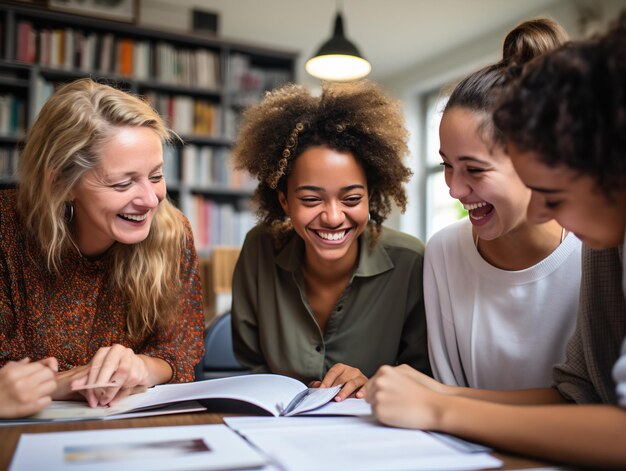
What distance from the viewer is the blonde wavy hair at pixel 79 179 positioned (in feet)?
4.34

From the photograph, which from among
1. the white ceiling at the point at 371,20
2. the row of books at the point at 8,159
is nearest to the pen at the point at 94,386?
the row of books at the point at 8,159

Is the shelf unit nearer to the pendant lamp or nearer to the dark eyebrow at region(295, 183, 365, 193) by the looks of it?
the pendant lamp

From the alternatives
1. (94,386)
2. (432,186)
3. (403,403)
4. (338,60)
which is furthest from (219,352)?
(432,186)

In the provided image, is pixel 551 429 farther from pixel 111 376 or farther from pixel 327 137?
pixel 327 137

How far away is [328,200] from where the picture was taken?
4.75ft

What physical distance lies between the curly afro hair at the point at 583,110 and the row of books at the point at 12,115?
3746mm

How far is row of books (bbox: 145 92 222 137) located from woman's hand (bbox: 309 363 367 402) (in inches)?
130

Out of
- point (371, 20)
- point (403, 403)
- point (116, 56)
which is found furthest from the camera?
point (371, 20)

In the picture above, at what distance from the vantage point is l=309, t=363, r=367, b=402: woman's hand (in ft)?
3.72

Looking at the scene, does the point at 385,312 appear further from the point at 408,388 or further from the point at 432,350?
the point at 408,388

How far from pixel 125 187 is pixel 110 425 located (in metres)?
0.59

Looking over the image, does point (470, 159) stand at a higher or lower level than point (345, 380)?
higher

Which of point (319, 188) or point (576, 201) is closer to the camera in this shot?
point (576, 201)

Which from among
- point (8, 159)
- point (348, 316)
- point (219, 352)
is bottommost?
point (219, 352)
